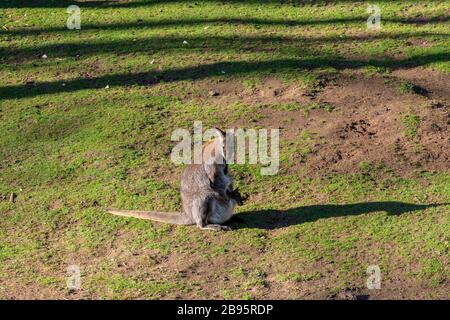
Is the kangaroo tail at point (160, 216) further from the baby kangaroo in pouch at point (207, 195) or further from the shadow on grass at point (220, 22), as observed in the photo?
the shadow on grass at point (220, 22)

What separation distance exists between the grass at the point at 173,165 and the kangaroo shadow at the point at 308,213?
0.03 m

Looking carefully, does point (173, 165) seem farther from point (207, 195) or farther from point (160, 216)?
point (207, 195)

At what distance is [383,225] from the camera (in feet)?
31.5

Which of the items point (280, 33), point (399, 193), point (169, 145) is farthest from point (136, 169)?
point (280, 33)

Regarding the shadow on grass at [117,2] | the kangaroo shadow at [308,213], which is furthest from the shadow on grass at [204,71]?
the kangaroo shadow at [308,213]

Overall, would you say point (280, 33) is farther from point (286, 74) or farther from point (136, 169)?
point (136, 169)

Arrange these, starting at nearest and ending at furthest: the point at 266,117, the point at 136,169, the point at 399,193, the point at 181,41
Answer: the point at 399,193
the point at 136,169
the point at 266,117
the point at 181,41

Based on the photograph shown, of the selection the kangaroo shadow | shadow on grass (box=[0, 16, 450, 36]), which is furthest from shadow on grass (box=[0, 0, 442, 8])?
the kangaroo shadow

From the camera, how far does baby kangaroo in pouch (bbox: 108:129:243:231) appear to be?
9773mm

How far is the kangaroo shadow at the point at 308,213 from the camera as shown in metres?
9.84

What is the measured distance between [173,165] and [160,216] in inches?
48.2

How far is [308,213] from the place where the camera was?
32.7 ft

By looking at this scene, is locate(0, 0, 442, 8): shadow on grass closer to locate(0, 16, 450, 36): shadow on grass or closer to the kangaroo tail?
locate(0, 16, 450, 36): shadow on grass

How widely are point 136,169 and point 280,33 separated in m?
3.97
